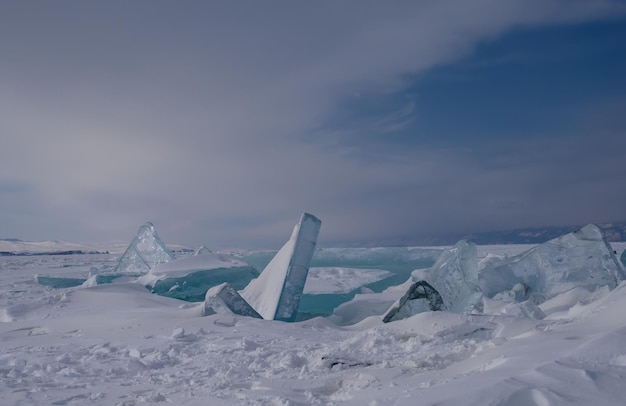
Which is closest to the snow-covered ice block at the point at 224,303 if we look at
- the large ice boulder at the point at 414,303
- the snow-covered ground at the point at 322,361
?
the snow-covered ground at the point at 322,361

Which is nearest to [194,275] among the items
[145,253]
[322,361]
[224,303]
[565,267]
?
[145,253]

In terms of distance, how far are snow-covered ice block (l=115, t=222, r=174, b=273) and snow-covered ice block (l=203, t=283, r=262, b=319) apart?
354 inches

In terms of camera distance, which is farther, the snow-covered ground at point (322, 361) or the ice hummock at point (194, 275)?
the ice hummock at point (194, 275)

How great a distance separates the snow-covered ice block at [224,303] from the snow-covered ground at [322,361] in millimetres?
531

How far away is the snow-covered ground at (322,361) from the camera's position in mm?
2025

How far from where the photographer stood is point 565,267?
22.0 feet

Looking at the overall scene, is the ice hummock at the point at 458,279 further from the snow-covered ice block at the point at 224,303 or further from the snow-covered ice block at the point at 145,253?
the snow-covered ice block at the point at 145,253

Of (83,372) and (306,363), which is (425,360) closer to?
(306,363)

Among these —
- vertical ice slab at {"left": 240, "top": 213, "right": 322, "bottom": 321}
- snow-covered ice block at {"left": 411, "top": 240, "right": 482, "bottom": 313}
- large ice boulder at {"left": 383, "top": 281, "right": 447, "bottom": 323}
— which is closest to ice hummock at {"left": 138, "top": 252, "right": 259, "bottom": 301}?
vertical ice slab at {"left": 240, "top": 213, "right": 322, "bottom": 321}

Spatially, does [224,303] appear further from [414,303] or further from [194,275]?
[194,275]

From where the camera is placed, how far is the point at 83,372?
336 cm

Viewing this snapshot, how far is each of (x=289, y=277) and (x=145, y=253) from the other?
9.56 m

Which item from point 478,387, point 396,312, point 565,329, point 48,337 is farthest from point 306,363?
point 48,337

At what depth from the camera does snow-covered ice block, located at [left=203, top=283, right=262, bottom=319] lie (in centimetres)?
555
